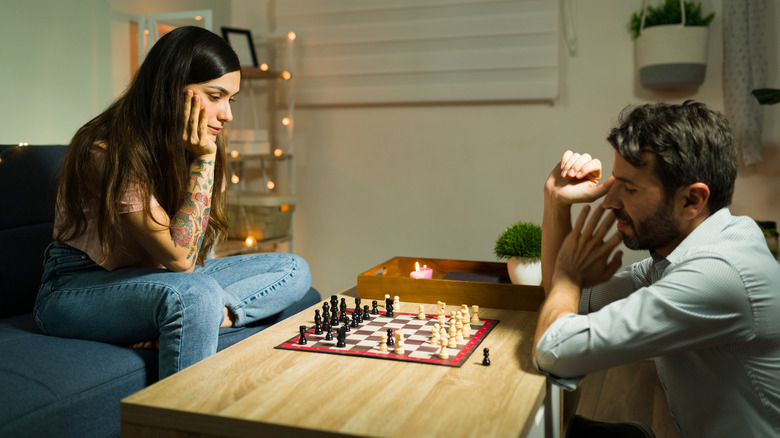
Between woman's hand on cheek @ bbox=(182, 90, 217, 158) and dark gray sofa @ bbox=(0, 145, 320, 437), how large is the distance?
1.61 feet

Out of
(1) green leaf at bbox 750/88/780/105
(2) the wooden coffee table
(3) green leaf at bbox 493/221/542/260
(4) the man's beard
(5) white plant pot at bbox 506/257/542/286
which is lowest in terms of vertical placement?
(2) the wooden coffee table

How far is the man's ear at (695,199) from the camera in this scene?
121 centimetres

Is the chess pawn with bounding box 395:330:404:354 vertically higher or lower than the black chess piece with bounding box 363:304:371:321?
higher

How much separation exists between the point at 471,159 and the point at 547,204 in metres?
1.78

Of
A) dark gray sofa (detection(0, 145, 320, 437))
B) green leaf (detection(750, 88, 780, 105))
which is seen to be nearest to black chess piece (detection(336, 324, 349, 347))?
dark gray sofa (detection(0, 145, 320, 437))

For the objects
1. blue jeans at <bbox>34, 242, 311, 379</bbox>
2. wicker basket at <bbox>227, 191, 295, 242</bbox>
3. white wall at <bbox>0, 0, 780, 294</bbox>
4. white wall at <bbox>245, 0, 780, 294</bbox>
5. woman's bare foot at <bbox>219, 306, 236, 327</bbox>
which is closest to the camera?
blue jeans at <bbox>34, 242, 311, 379</bbox>

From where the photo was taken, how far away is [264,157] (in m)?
3.37

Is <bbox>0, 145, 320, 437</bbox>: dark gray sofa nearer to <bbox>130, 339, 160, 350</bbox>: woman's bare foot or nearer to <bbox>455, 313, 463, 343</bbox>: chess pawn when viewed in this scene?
<bbox>130, 339, 160, 350</bbox>: woman's bare foot

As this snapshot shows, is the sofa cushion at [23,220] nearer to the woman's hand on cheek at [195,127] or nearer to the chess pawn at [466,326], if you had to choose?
the woman's hand on cheek at [195,127]

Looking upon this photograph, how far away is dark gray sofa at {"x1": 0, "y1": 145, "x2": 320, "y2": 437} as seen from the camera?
127cm

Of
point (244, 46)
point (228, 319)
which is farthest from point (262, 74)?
point (228, 319)

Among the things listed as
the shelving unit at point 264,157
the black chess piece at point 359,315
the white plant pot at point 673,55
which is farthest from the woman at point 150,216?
the white plant pot at point 673,55

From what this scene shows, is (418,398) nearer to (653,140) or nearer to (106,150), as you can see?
(653,140)

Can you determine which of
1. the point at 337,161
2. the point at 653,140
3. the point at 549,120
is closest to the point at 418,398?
the point at 653,140
